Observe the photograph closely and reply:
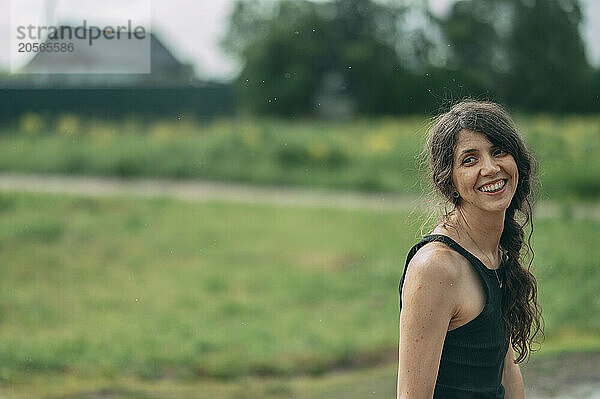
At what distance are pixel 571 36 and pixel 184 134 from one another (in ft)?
15.0

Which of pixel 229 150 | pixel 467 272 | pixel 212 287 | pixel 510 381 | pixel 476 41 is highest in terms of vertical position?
pixel 476 41

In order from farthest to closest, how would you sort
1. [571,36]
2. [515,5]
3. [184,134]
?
[184,134], [515,5], [571,36]

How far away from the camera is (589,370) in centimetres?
430

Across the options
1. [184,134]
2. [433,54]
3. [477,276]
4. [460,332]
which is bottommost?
[460,332]

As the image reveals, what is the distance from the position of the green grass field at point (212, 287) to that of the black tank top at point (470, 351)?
117 inches

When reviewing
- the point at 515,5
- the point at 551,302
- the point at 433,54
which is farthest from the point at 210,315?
the point at 515,5

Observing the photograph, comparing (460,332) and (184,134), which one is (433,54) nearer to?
(184,134)

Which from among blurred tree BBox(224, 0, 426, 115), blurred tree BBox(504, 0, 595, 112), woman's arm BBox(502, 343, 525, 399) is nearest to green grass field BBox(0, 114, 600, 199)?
blurred tree BBox(224, 0, 426, 115)

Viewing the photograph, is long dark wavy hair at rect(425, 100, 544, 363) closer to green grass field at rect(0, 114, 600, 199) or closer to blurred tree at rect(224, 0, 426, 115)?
green grass field at rect(0, 114, 600, 199)

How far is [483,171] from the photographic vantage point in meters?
1.87

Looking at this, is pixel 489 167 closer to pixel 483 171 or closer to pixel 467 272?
pixel 483 171

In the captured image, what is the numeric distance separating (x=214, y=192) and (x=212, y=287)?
2350mm

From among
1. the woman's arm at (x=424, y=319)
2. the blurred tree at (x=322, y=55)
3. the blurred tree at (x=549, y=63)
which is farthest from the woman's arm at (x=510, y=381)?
the blurred tree at (x=322, y=55)

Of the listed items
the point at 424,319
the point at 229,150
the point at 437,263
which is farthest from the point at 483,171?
the point at 229,150
